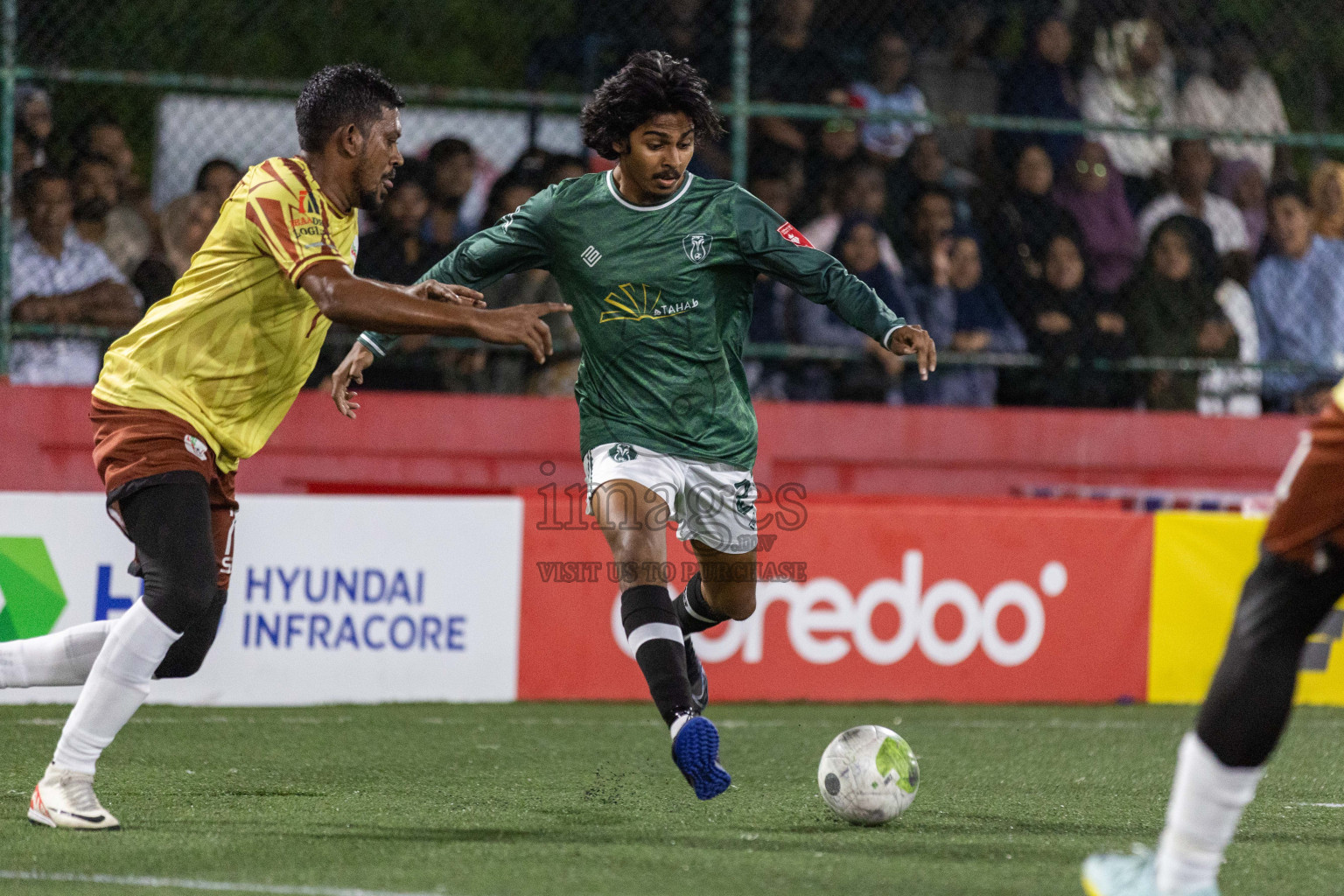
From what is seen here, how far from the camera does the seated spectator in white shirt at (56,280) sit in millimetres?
9000

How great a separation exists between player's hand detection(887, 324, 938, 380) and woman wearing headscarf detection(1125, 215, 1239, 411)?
5.43 metres

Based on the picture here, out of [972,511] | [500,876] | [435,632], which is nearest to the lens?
[500,876]

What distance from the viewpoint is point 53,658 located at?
4992mm

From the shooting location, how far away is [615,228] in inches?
214

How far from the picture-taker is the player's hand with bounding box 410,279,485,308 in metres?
4.84

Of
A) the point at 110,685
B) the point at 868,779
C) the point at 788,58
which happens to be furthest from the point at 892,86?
the point at 110,685

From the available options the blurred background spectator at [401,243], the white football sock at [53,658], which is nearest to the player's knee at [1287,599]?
the white football sock at [53,658]

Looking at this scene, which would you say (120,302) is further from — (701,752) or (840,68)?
(701,752)

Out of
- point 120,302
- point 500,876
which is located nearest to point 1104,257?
point 120,302

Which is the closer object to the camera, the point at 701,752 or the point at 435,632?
the point at 701,752

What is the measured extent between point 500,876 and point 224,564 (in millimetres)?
1441

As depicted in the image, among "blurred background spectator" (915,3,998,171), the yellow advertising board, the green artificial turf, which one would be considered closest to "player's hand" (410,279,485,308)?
the green artificial turf

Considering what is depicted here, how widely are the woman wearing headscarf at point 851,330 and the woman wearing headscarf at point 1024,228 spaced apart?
65 cm

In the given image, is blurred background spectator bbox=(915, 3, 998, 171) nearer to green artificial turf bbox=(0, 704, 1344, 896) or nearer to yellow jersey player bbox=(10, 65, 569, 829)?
green artificial turf bbox=(0, 704, 1344, 896)
